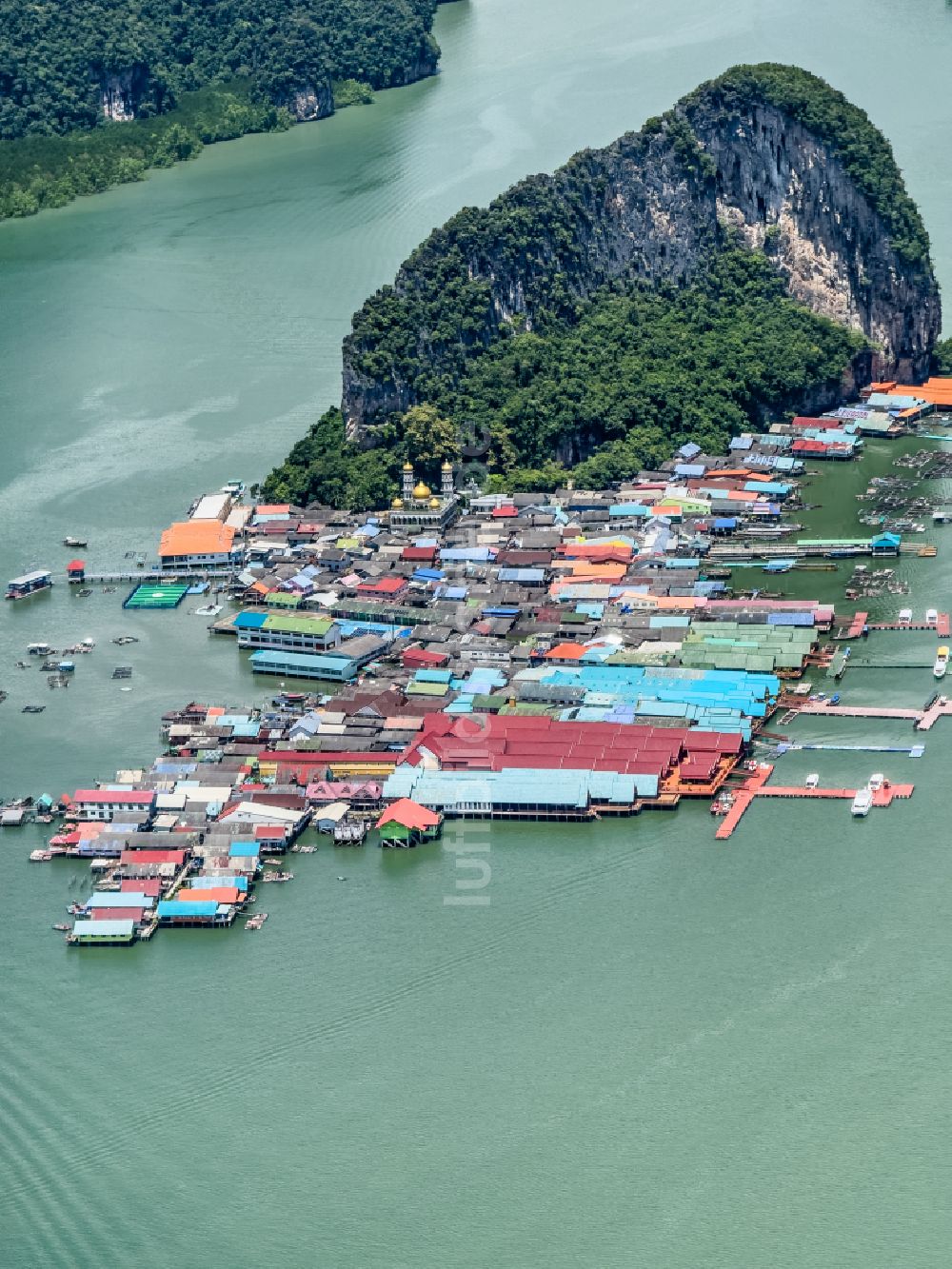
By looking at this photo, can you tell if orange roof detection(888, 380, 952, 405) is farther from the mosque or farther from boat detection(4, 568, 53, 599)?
boat detection(4, 568, 53, 599)

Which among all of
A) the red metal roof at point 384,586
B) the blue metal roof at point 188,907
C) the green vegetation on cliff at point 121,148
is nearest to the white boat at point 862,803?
the blue metal roof at point 188,907

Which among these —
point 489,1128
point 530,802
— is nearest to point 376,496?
point 530,802

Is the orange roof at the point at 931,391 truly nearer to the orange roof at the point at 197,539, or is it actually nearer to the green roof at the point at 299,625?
the orange roof at the point at 197,539

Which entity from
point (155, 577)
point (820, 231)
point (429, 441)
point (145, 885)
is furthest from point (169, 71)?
point (145, 885)

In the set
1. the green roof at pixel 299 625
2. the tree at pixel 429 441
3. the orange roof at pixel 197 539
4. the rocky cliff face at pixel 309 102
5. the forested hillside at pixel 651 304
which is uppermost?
the rocky cliff face at pixel 309 102

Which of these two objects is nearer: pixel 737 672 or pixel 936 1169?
pixel 936 1169

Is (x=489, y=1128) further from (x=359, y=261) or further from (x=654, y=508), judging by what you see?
(x=359, y=261)
